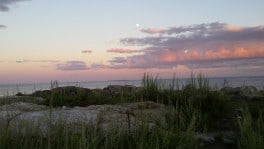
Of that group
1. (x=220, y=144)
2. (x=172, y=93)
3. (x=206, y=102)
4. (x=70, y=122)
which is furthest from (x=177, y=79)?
(x=70, y=122)

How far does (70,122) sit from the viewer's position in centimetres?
882

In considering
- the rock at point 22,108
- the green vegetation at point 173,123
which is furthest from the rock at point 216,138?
the rock at point 22,108

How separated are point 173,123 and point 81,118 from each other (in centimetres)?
178

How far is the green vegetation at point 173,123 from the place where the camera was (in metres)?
7.57

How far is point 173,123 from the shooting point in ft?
30.4

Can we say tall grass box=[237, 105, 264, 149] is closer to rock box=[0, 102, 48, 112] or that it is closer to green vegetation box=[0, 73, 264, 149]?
green vegetation box=[0, 73, 264, 149]

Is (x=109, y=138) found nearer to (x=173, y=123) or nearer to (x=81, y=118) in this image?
(x=81, y=118)

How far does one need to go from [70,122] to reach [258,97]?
718 cm

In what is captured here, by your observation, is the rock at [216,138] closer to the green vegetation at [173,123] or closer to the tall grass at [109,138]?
the green vegetation at [173,123]

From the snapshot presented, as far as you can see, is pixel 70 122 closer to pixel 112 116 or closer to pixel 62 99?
pixel 112 116

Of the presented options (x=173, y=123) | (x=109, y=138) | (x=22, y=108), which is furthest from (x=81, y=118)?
(x=22, y=108)

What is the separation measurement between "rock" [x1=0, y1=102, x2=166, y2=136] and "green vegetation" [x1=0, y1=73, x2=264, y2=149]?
7.4 inches

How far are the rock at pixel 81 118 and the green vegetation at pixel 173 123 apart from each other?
0.19m

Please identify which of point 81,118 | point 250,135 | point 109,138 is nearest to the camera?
point 109,138
